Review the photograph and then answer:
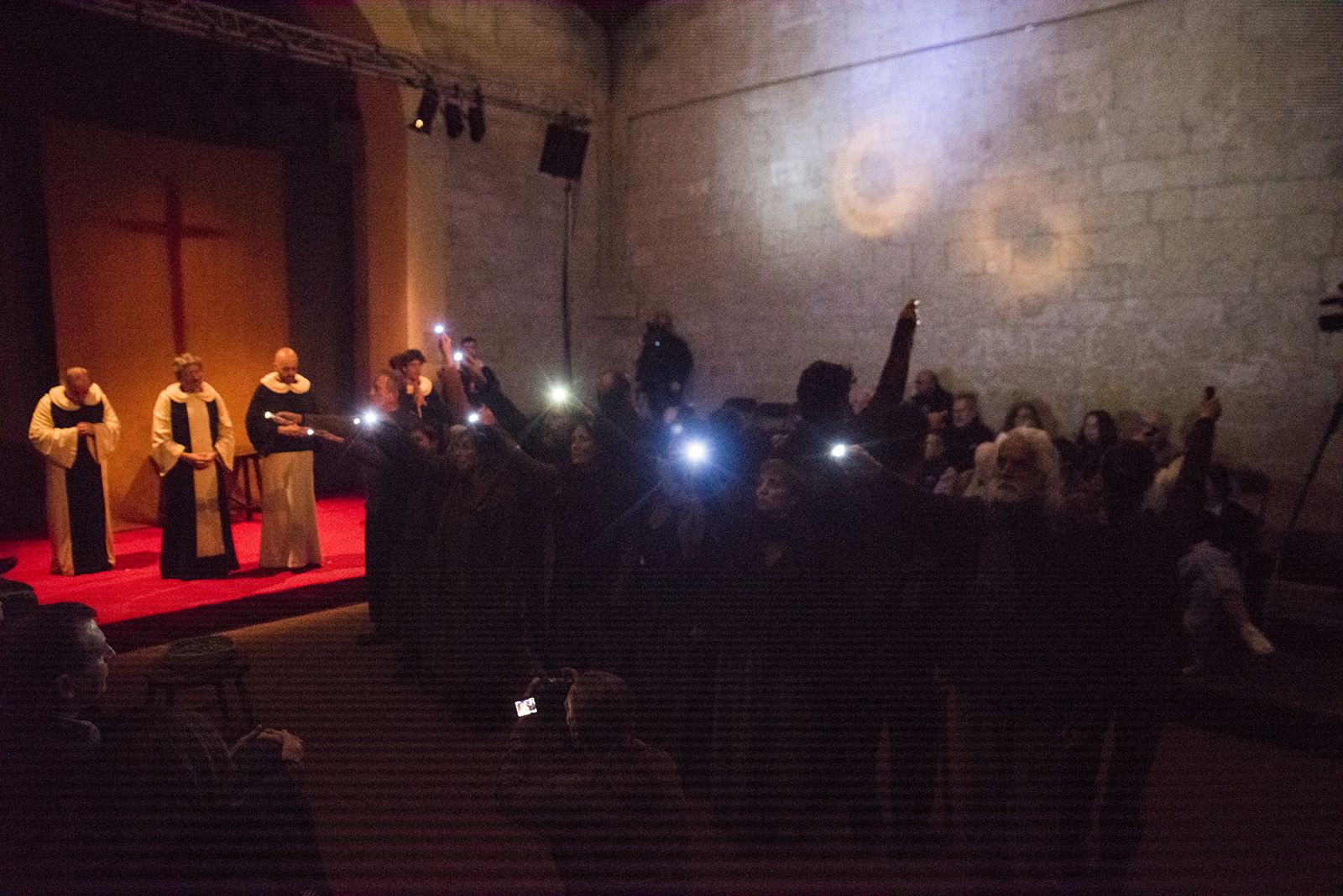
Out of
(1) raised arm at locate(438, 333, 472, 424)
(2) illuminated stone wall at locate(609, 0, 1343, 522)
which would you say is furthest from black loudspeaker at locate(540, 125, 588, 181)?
(1) raised arm at locate(438, 333, 472, 424)

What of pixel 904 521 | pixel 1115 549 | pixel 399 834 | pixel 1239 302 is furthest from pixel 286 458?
pixel 1239 302

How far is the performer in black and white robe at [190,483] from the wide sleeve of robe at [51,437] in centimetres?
51

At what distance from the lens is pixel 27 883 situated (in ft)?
5.03

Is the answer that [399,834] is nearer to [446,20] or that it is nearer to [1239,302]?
[1239,302]

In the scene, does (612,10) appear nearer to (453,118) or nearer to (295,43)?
(453,118)

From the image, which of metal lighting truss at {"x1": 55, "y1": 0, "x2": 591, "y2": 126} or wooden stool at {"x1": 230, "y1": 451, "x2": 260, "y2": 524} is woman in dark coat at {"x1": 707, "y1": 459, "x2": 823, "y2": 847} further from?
wooden stool at {"x1": 230, "y1": 451, "x2": 260, "y2": 524}

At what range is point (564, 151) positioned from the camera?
9469 millimetres

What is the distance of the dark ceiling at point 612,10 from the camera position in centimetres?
968

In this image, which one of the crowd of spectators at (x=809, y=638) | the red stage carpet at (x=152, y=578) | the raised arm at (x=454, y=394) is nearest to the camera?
the crowd of spectators at (x=809, y=638)

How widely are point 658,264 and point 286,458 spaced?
5194mm

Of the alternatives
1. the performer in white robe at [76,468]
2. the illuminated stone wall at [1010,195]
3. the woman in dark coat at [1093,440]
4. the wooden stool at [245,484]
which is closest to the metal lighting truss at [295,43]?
the illuminated stone wall at [1010,195]

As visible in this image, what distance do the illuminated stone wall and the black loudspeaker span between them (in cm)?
75

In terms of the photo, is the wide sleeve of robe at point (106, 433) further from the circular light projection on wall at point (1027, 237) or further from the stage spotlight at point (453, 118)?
the circular light projection on wall at point (1027, 237)

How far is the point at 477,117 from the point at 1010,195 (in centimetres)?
513
